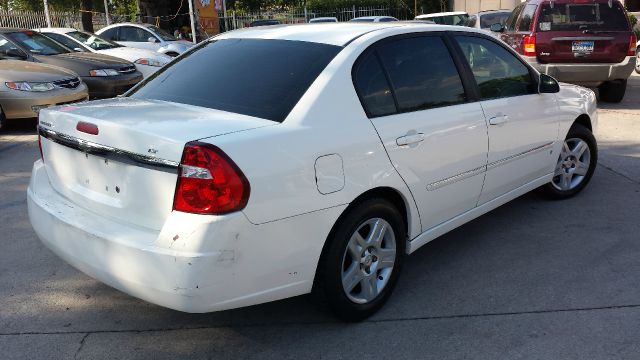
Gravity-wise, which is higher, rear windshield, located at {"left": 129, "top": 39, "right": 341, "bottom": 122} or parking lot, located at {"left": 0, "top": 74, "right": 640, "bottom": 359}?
rear windshield, located at {"left": 129, "top": 39, "right": 341, "bottom": 122}

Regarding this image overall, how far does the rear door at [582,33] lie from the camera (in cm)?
969

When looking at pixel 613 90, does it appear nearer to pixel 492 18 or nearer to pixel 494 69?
pixel 494 69

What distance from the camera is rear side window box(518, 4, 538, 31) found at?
33.2 feet

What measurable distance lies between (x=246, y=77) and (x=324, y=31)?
0.66 metres

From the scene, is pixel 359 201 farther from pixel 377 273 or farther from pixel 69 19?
pixel 69 19

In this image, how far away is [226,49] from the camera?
379 cm

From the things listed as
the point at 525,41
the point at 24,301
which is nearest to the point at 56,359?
the point at 24,301

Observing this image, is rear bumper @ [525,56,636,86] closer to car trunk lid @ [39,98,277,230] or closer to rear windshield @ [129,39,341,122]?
rear windshield @ [129,39,341,122]

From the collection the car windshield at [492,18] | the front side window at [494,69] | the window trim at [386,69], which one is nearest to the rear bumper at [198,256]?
the window trim at [386,69]

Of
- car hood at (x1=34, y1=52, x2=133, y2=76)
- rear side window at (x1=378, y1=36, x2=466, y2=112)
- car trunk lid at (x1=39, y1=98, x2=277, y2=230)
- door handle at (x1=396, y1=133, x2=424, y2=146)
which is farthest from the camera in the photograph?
car hood at (x1=34, y1=52, x2=133, y2=76)

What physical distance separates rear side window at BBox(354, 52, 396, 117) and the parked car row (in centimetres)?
535

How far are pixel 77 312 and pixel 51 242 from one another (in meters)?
0.57

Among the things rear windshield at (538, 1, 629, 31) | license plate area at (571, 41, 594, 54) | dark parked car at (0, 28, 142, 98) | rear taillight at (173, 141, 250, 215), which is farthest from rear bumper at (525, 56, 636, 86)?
rear taillight at (173, 141, 250, 215)

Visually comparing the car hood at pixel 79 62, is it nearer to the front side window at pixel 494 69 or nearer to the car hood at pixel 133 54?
the car hood at pixel 133 54
